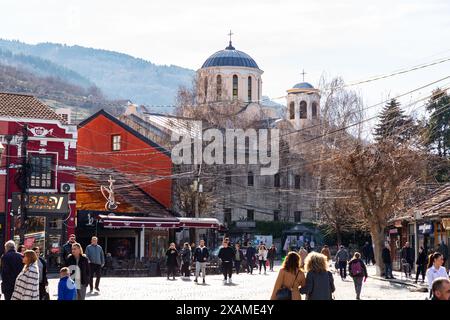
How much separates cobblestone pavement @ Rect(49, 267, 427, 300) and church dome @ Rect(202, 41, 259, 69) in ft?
182

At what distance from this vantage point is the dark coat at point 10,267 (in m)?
17.5

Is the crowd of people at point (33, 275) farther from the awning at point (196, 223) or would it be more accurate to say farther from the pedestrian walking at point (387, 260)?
the awning at point (196, 223)

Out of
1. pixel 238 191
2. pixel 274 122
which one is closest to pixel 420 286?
pixel 238 191

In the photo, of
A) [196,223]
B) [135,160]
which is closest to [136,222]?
[196,223]

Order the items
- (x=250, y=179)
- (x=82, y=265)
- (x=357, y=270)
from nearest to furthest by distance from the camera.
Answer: (x=82, y=265) → (x=357, y=270) → (x=250, y=179)

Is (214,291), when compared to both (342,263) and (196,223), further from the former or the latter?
(196,223)

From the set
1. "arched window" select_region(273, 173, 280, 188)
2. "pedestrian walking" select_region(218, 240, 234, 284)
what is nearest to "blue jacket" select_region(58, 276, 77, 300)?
"pedestrian walking" select_region(218, 240, 234, 284)

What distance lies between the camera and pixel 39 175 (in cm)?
4709

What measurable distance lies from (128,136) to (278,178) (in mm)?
21432

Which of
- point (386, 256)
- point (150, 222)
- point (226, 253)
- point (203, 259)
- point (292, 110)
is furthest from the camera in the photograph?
point (292, 110)

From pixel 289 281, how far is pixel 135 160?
158ft

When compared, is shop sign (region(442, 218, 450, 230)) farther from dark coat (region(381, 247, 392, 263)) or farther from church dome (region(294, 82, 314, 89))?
church dome (region(294, 82, 314, 89))

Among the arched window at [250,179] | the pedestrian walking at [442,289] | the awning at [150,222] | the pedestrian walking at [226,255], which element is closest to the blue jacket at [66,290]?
the pedestrian walking at [442,289]

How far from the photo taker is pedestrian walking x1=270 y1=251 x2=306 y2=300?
13.1 m
